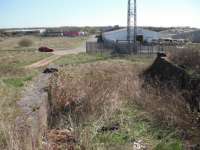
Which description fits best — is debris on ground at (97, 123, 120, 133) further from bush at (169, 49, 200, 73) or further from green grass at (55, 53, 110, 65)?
green grass at (55, 53, 110, 65)

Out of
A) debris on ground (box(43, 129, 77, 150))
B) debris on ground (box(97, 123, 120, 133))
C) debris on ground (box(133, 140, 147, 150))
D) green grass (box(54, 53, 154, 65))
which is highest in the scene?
debris on ground (box(43, 129, 77, 150))

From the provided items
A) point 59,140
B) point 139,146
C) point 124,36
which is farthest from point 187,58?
point 124,36

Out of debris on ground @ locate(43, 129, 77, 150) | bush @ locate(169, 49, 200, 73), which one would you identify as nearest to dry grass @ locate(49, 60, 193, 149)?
debris on ground @ locate(43, 129, 77, 150)

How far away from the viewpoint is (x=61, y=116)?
7918 mm

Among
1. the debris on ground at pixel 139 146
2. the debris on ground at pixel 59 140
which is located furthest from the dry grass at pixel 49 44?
the debris on ground at pixel 139 146

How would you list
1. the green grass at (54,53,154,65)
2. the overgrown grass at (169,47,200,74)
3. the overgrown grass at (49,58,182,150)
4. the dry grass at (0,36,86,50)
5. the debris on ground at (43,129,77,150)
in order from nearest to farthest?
the debris on ground at (43,129,77,150), the overgrown grass at (49,58,182,150), the overgrown grass at (169,47,200,74), the green grass at (54,53,154,65), the dry grass at (0,36,86,50)

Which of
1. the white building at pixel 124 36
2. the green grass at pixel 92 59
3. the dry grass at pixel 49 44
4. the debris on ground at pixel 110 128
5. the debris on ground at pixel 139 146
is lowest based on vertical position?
the dry grass at pixel 49 44

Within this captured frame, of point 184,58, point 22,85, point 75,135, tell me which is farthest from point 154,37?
point 75,135

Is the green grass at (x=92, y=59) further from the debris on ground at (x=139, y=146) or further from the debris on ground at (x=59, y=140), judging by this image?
the debris on ground at (x=59, y=140)

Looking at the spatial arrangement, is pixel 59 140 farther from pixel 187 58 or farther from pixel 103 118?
pixel 187 58

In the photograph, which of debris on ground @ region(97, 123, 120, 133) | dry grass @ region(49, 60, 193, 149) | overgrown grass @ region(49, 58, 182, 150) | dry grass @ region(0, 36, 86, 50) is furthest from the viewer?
dry grass @ region(0, 36, 86, 50)

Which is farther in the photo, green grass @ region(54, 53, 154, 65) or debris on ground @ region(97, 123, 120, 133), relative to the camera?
green grass @ region(54, 53, 154, 65)

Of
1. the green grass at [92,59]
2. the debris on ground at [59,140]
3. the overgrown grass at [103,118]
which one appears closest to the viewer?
the debris on ground at [59,140]

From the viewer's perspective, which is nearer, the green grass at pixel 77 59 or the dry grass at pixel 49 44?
the green grass at pixel 77 59
